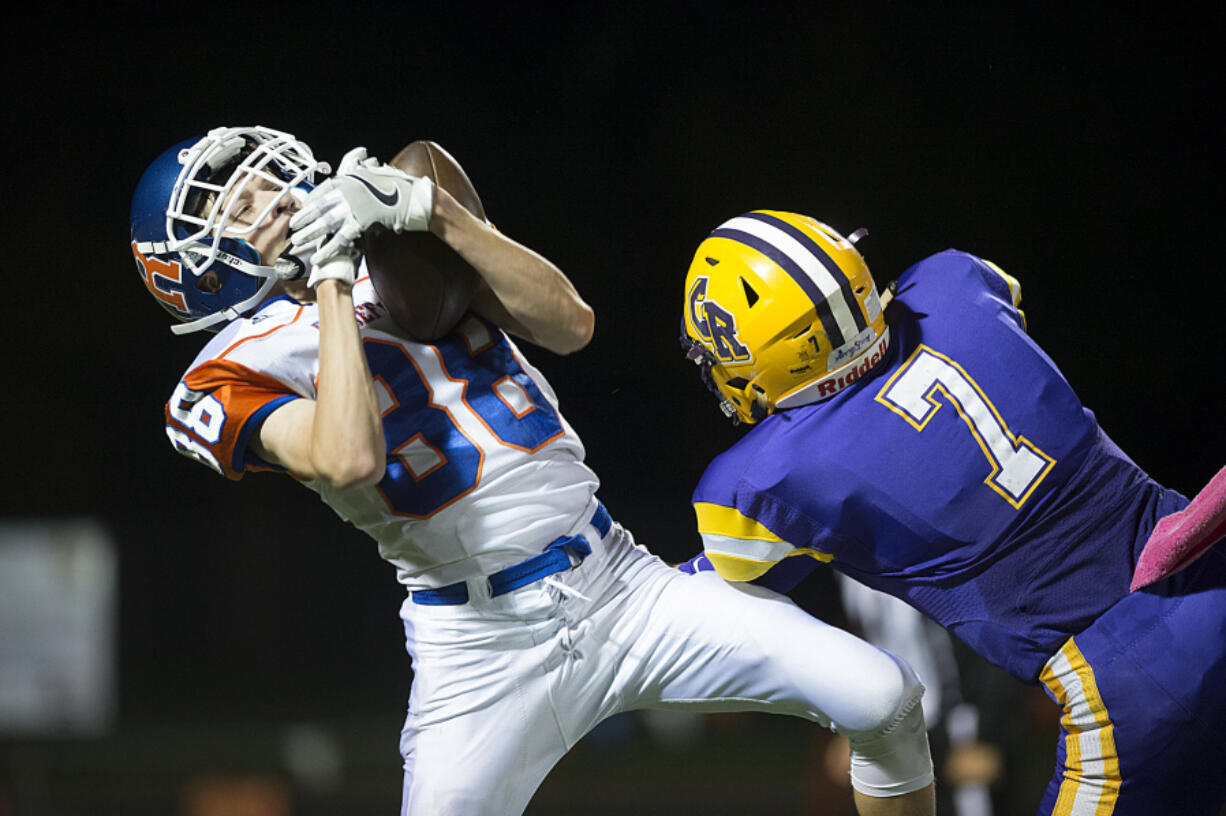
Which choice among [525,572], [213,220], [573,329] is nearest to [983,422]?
[573,329]

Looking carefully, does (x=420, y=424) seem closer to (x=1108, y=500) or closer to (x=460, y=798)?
(x=460, y=798)

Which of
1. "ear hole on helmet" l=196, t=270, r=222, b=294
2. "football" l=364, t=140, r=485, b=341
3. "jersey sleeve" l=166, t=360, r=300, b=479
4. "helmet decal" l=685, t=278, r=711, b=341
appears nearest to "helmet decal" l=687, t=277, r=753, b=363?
"helmet decal" l=685, t=278, r=711, b=341

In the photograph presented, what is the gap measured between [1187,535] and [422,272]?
4.25ft

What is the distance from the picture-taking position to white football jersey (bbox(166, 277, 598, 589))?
1944mm

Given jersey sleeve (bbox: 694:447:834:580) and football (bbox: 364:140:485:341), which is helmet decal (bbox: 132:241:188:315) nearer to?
football (bbox: 364:140:485:341)

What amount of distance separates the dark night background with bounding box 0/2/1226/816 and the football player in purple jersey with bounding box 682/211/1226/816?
2021mm

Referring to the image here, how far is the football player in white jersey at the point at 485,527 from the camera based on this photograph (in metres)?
1.96

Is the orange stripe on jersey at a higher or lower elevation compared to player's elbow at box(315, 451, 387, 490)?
higher

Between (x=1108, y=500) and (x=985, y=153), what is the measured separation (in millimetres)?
2320

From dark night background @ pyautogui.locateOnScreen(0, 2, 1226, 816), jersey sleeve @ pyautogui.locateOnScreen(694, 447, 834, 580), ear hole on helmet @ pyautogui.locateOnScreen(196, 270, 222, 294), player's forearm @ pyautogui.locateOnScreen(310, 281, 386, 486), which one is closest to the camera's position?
player's forearm @ pyautogui.locateOnScreen(310, 281, 386, 486)

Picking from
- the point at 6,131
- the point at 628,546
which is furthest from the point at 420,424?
the point at 6,131

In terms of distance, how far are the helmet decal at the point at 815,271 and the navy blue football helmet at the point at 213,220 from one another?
77cm

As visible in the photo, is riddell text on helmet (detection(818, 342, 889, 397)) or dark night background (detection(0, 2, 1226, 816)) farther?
dark night background (detection(0, 2, 1226, 816))

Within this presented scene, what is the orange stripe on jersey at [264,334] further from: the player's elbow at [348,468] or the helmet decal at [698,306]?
the helmet decal at [698,306]
